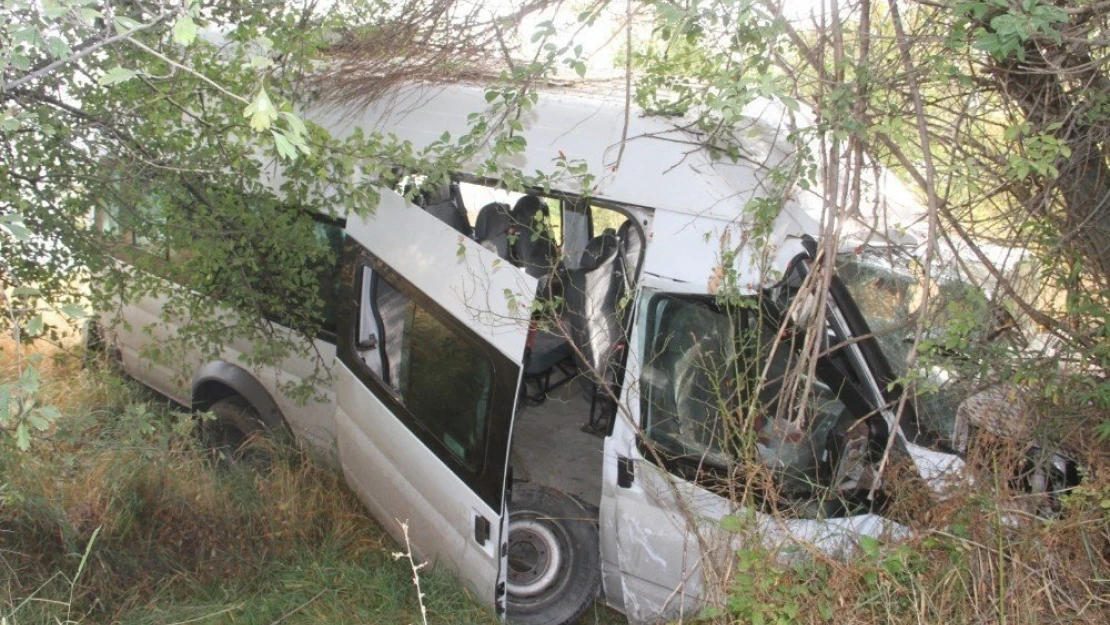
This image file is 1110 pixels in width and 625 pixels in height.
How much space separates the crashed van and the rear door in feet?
0.04

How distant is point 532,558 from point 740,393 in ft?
4.69

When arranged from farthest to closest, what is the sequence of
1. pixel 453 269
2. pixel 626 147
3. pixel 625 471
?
pixel 453 269 → pixel 626 147 → pixel 625 471

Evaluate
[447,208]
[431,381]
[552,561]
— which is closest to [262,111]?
[431,381]

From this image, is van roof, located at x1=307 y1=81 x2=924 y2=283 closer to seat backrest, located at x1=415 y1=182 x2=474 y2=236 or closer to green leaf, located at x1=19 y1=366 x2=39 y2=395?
seat backrest, located at x1=415 y1=182 x2=474 y2=236

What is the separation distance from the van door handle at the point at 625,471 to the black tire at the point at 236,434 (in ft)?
7.68

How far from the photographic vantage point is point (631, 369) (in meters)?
3.65

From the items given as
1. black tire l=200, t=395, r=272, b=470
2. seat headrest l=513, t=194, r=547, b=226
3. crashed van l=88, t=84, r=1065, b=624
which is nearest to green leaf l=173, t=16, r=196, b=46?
crashed van l=88, t=84, r=1065, b=624

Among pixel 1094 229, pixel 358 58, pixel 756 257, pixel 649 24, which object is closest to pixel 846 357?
pixel 756 257

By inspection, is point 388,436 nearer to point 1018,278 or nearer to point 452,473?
point 452,473

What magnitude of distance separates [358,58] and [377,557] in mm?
2584

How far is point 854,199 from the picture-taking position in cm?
346

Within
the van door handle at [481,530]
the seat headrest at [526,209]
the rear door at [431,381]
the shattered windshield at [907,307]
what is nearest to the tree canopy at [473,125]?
the shattered windshield at [907,307]

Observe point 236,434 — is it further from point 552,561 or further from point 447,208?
point 552,561

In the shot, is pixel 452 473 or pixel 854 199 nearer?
pixel 854 199
